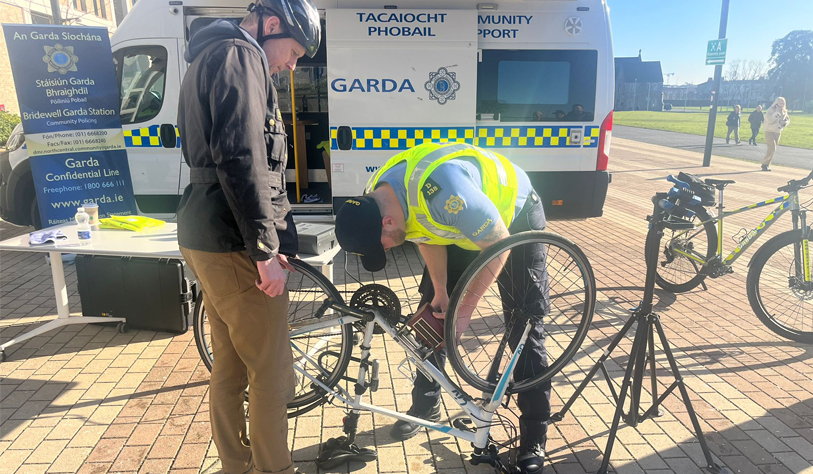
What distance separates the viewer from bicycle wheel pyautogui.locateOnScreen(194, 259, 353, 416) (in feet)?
8.21

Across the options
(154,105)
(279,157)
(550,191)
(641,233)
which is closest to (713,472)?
(279,157)

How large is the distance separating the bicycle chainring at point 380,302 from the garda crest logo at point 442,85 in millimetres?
3806

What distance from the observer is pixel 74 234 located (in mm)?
4043


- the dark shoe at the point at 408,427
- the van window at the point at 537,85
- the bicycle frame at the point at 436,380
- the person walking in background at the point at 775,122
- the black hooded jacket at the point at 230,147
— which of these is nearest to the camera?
the black hooded jacket at the point at 230,147

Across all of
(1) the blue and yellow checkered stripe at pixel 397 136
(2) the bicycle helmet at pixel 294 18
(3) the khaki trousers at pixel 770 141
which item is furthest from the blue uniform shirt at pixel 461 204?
(3) the khaki trousers at pixel 770 141

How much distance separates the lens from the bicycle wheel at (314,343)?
2504 mm

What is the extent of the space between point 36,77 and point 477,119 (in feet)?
14.9

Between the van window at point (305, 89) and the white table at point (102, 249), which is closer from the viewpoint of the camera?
the white table at point (102, 249)

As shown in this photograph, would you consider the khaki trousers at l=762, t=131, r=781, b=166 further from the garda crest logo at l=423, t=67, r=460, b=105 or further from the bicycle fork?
the garda crest logo at l=423, t=67, r=460, b=105

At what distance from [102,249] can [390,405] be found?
7.34 feet

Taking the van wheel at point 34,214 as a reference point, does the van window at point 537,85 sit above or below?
above

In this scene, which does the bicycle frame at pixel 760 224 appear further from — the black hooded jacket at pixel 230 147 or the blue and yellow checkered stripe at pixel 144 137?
the blue and yellow checkered stripe at pixel 144 137

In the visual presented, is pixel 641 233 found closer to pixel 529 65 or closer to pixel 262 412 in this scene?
pixel 529 65

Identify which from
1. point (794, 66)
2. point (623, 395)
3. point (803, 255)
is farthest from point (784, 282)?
point (794, 66)
